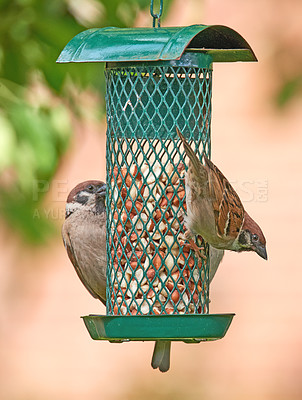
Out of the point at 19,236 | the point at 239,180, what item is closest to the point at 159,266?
the point at 19,236

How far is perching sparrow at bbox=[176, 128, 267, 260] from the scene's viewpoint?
3.88 meters

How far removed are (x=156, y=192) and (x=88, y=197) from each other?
880mm

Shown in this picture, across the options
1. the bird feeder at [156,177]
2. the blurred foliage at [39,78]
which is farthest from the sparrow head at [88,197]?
the bird feeder at [156,177]

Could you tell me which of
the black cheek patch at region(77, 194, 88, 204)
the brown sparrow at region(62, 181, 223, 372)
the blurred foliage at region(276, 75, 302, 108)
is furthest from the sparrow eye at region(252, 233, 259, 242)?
the black cheek patch at region(77, 194, 88, 204)

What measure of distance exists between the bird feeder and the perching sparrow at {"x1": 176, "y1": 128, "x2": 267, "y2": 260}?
68mm

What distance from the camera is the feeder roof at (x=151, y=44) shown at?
142 inches

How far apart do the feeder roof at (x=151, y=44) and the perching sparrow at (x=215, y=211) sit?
0.34 m

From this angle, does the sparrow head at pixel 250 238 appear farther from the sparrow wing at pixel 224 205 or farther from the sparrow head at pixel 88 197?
the sparrow head at pixel 88 197

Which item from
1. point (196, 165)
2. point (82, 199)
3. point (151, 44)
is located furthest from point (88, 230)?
point (151, 44)

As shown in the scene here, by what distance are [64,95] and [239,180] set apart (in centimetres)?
267

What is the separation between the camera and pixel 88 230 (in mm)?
4855

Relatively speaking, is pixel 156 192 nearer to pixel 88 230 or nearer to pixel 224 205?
pixel 224 205

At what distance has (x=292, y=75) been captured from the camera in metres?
4.82

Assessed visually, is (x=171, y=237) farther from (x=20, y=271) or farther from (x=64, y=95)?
(x=20, y=271)
